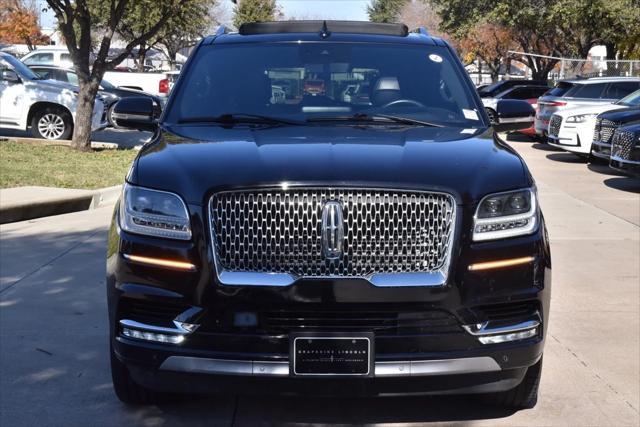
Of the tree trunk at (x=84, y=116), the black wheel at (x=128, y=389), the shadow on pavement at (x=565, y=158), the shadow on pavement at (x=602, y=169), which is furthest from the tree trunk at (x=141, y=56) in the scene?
the black wheel at (x=128, y=389)

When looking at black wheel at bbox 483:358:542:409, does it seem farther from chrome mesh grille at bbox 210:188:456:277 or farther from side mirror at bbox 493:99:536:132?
side mirror at bbox 493:99:536:132

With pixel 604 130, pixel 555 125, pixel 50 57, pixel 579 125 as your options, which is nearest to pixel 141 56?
pixel 50 57

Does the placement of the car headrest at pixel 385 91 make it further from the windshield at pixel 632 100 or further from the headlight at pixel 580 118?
the headlight at pixel 580 118

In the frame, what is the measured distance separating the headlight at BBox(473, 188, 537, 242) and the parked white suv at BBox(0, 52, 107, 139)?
1595cm

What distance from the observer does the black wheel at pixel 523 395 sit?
458cm

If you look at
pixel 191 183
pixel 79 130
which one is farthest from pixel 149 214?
pixel 79 130

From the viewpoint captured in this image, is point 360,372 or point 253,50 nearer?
point 360,372

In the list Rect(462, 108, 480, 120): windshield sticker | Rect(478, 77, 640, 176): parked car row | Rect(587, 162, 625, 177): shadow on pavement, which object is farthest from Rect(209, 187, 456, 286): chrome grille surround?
Rect(587, 162, 625, 177): shadow on pavement

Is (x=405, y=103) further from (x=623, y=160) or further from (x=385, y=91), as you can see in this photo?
(x=623, y=160)

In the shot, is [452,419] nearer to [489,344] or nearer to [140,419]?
[489,344]

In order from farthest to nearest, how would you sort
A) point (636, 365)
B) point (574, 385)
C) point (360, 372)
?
point (636, 365)
point (574, 385)
point (360, 372)

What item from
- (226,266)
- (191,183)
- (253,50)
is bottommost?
(226,266)

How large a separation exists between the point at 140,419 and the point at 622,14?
34818 millimetres

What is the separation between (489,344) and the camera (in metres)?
4.04
